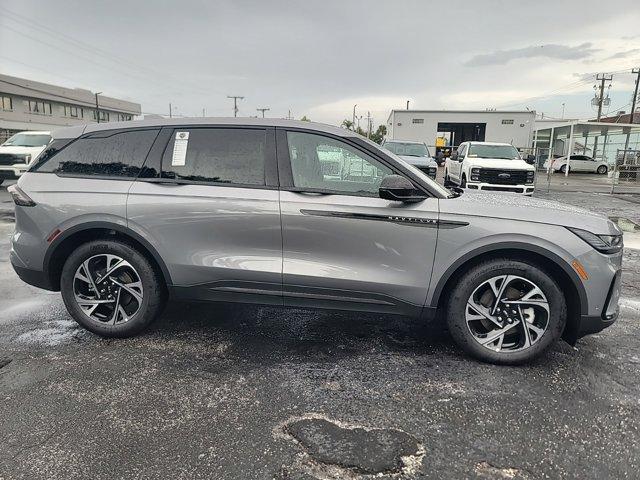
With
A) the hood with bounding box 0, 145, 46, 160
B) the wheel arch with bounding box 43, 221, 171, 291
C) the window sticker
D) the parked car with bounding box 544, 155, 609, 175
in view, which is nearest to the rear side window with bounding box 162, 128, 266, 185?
the window sticker

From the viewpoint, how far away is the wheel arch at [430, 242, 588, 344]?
3.29 meters

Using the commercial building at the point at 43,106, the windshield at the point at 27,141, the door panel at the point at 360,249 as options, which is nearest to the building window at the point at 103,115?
the commercial building at the point at 43,106

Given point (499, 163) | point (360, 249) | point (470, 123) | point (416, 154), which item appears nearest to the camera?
point (360, 249)

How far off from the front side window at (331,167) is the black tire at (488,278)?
3.11ft

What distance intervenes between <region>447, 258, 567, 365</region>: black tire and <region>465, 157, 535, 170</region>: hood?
11.0 metres

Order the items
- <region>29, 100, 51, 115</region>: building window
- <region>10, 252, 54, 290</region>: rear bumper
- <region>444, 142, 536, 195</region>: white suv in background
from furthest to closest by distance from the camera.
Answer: <region>29, 100, 51, 115</region>: building window
<region>444, 142, 536, 195</region>: white suv in background
<region>10, 252, 54, 290</region>: rear bumper

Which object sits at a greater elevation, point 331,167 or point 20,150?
point 331,167

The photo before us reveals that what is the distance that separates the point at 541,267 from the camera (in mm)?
3391

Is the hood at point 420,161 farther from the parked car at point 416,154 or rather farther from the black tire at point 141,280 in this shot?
the black tire at point 141,280

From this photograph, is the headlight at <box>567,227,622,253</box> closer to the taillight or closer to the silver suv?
the silver suv

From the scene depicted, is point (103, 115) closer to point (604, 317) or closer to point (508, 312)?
point (508, 312)

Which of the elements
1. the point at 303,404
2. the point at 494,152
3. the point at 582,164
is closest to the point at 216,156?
the point at 303,404

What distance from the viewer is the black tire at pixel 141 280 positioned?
374 cm

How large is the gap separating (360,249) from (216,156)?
1.34m
